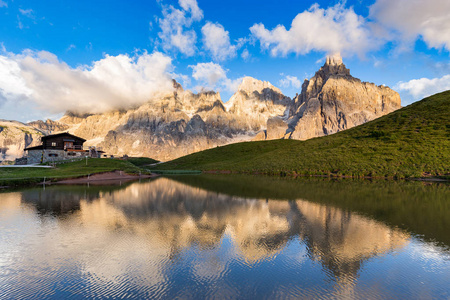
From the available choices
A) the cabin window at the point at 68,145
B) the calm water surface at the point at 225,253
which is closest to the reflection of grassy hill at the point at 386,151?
the calm water surface at the point at 225,253

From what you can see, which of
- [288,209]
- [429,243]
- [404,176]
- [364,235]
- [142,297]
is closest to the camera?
[142,297]

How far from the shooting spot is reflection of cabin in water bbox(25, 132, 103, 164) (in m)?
89.4

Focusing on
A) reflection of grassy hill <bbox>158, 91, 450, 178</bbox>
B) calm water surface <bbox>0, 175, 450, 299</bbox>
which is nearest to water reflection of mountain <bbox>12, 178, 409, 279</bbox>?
calm water surface <bbox>0, 175, 450, 299</bbox>

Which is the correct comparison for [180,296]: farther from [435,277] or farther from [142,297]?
[435,277]

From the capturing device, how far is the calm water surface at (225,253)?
8.66 meters

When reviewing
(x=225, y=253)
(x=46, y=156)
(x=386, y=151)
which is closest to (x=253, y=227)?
(x=225, y=253)

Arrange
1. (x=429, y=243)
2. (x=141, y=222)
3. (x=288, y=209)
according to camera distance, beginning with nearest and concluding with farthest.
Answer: (x=429, y=243) < (x=141, y=222) < (x=288, y=209)

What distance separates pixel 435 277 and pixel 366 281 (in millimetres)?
3227

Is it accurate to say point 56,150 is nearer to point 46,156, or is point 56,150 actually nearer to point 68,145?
point 46,156

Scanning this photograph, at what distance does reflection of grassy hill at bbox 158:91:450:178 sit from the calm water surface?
1690 inches

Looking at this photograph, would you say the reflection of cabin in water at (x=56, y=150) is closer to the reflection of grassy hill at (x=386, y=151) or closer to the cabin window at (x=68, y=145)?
the cabin window at (x=68, y=145)

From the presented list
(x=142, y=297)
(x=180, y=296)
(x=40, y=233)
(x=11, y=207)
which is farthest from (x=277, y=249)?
(x=11, y=207)

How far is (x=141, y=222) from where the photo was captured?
17734 mm

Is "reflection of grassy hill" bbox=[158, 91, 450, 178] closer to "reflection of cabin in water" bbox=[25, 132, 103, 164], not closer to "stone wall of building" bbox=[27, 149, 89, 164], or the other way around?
"reflection of cabin in water" bbox=[25, 132, 103, 164]
